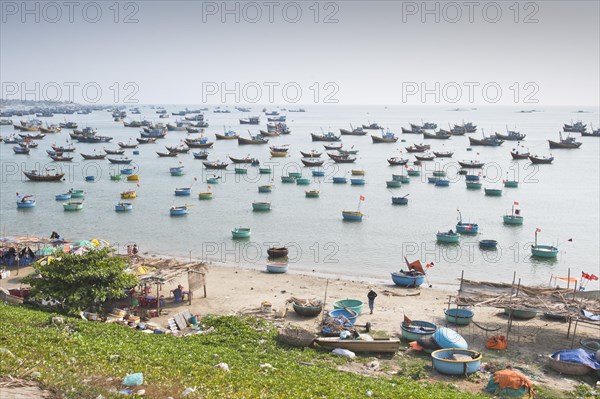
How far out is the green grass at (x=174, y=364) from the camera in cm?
1118

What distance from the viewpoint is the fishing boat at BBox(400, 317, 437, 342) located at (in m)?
18.1

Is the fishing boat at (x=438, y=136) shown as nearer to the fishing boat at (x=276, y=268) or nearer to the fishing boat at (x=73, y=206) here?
the fishing boat at (x=73, y=206)

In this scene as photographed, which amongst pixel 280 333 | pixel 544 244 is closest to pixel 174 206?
pixel 544 244

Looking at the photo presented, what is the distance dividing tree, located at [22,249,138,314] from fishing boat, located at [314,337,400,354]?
22.9 ft

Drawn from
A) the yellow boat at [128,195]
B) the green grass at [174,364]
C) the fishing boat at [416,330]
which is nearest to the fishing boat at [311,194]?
the yellow boat at [128,195]

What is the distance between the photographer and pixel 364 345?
1677 cm

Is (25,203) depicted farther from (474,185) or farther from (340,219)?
(474,185)

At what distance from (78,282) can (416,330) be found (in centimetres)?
1100

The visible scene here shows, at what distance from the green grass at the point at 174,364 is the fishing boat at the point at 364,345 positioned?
42 cm

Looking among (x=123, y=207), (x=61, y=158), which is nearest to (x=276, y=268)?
(x=123, y=207)

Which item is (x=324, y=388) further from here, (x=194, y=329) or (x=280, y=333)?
(x=194, y=329)

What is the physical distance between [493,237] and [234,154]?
56421mm

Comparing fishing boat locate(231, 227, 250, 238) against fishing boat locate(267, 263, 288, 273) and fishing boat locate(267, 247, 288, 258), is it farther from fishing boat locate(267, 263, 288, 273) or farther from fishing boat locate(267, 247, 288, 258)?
fishing boat locate(267, 263, 288, 273)

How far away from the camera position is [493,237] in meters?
39.3
